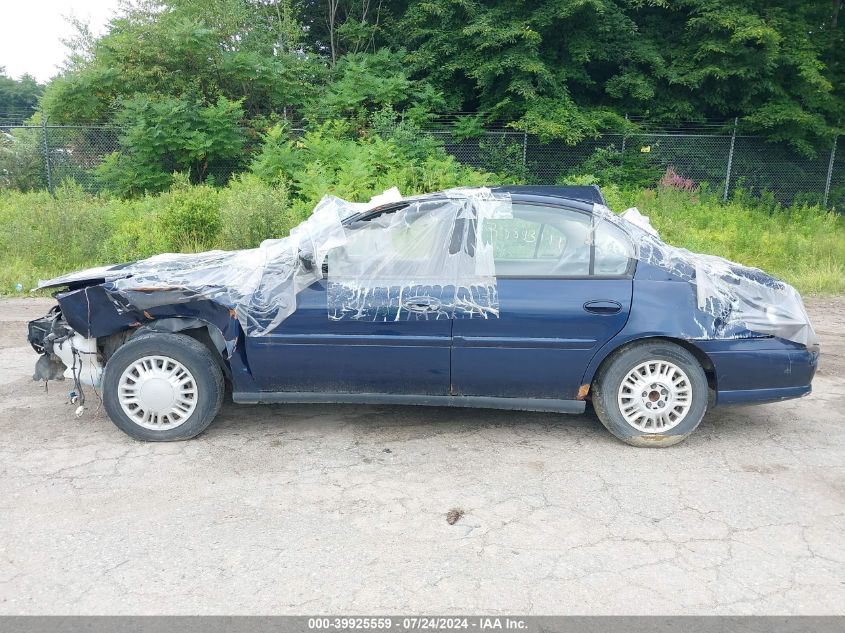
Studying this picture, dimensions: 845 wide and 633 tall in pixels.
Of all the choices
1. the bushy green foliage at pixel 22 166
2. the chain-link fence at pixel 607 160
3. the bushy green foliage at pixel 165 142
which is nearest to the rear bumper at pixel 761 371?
the chain-link fence at pixel 607 160

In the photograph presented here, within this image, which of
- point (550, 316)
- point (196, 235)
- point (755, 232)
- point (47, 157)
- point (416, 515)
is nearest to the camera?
point (416, 515)

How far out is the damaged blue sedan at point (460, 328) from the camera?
14.9ft

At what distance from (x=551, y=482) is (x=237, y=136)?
43.9 feet

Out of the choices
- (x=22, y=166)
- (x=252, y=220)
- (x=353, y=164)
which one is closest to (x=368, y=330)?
(x=252, y=220)

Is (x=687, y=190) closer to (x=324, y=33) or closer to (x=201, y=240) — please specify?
(x=201, y=240)

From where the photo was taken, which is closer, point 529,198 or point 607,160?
point 529,198

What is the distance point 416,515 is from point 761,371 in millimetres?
2498

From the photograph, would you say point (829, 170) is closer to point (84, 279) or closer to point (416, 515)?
point (416, 515)

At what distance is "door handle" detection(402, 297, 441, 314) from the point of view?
4.55 meters

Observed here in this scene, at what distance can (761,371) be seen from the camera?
181 inches

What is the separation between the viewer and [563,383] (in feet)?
15.1

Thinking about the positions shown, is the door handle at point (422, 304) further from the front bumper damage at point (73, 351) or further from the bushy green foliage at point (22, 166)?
the bushy green foliage at point (22, 166)
